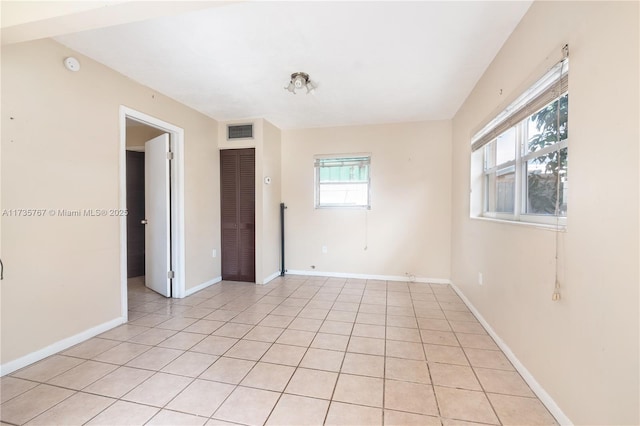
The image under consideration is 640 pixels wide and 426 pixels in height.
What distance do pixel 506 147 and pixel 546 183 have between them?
75 centimetres

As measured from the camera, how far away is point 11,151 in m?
1.85

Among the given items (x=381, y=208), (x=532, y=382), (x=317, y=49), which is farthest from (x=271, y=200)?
(x=532, y=382)

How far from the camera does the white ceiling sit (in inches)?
70.4

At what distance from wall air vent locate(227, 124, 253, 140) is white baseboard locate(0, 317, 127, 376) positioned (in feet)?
8.89

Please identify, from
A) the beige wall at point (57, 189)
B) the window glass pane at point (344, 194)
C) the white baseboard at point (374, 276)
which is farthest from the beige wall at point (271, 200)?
the beige wall at point (57, 189)

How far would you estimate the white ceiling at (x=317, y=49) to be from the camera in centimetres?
179

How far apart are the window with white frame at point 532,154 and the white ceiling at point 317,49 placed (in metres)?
0.59

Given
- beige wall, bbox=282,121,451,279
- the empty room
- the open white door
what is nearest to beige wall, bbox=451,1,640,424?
the empty room

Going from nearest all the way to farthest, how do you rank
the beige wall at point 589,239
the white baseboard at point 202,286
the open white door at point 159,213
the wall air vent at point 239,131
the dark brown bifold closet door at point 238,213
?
1. the beige wall at point 589,239
2. the open white door at point 159,213
3. the white baseboard at point 202,286
4. the wall air vent at point 239,131
5. the dark brown bifold closet door at point 238,213

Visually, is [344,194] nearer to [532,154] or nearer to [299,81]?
[299,81]

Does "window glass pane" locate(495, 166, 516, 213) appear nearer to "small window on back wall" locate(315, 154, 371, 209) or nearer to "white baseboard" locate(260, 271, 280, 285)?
"small window on back wall" locate(315, 154, 371, 209)

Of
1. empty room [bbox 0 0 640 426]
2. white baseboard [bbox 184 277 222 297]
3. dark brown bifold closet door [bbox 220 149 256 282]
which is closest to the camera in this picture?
empty room [bbox 0 0 640 426]

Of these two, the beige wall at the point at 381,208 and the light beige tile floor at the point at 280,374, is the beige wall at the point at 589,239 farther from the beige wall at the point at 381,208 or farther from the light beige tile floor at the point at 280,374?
the beige wall at the point at 381,208

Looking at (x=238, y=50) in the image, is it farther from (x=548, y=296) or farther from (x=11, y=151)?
(x=548, y=296)
